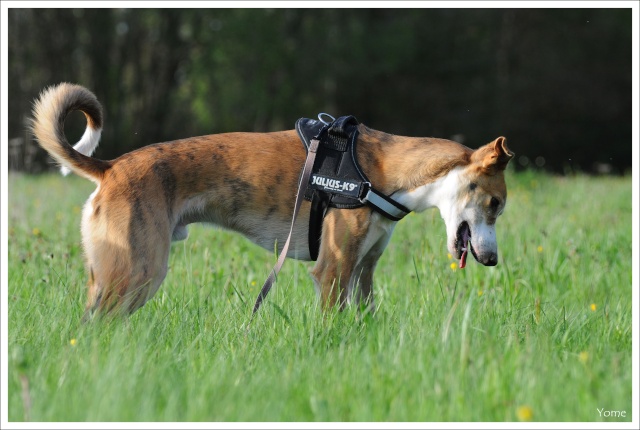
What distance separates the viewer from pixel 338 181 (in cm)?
433

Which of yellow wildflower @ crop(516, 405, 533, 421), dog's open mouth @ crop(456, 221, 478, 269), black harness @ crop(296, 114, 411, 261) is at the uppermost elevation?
black harness @ crop(296, 114, 411, 261)

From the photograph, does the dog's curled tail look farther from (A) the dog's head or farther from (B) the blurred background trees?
(B) the blurred background trees

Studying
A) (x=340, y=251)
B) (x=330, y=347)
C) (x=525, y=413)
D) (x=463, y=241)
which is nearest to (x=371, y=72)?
(x=463, y=241)

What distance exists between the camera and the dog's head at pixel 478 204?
4.32 m

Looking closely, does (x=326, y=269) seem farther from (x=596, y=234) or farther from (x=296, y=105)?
(x=296, y=105)

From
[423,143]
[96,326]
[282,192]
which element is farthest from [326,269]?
[96,326]

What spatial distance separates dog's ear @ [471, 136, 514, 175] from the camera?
425 cm

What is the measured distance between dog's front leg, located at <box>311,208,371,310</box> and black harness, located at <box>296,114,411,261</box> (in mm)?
63

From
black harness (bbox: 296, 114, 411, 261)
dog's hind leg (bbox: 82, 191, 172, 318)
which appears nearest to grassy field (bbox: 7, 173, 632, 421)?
dog's hind leg (bbox: 82, 191, 172, 318)

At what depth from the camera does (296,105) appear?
25.9 m

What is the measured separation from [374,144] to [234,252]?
204 cm

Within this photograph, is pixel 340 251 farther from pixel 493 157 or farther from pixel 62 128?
pixel 62 128

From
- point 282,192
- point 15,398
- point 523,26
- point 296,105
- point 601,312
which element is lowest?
point 15,398

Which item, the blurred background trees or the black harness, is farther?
the blurred background trees
